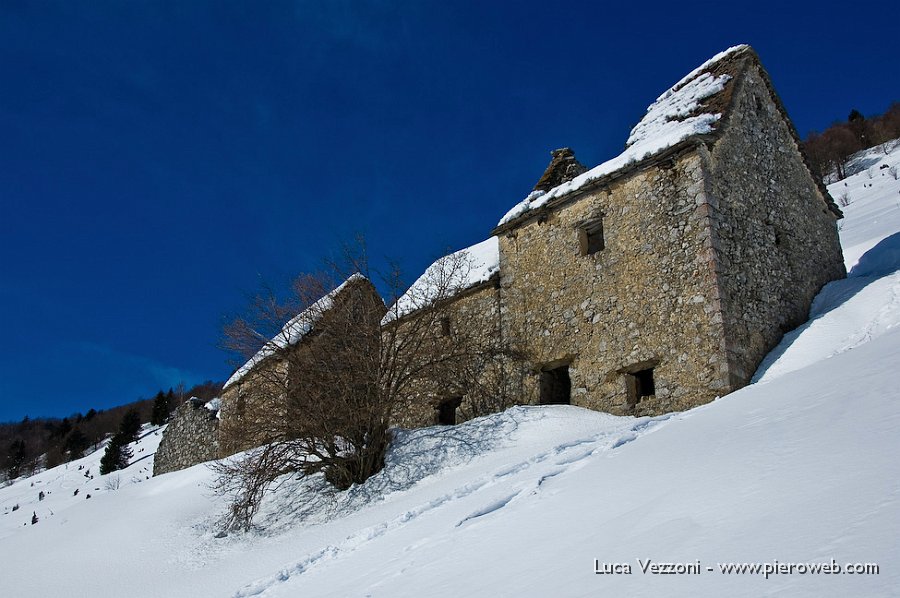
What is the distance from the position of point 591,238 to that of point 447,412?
16.8ft

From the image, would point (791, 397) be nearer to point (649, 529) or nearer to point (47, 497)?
point (649, 529)

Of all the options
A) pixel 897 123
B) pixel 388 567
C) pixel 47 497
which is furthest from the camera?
pixel 897 123

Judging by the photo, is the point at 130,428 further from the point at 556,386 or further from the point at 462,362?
the point at 556,386

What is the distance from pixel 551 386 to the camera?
13617 millimetres

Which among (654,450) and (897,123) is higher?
(897,123)

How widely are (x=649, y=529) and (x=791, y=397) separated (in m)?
3.13

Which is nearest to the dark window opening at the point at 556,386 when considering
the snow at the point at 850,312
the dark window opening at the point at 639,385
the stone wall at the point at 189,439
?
the dark window opening at the point at 639,385

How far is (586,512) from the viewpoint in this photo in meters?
5.38

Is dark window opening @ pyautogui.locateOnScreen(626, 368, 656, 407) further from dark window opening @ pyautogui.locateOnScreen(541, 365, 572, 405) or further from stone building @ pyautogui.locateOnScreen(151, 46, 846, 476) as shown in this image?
dark window opening @ pyautogui.locateOnScreen(541, 365, 572, 405)

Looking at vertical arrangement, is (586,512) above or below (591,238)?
below

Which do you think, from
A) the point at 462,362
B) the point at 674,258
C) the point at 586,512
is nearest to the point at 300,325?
the point at 462,362

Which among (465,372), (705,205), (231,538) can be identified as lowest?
(231,538)

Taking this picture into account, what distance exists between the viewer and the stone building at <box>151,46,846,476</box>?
11.2 metres

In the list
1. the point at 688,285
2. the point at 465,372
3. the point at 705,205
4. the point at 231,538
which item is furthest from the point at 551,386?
the point at 231,538
